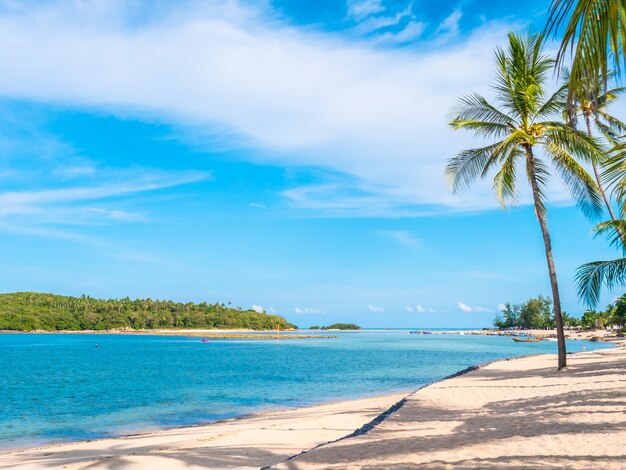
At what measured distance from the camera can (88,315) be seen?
588ft

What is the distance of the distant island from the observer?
557 feet

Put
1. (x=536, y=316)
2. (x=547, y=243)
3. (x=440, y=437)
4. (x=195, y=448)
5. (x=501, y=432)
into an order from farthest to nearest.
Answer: (x=536, y=316) → (x=547, y=243) → (x=195, y=448) → (x=440, y=437) → (x=501, y=432)

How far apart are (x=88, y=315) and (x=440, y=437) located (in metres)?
192

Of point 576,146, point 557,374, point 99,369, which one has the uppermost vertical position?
point 576,146

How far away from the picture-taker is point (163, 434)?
17.5 meters

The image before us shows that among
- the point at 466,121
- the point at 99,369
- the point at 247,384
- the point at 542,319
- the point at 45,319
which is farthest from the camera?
the point at 45,319

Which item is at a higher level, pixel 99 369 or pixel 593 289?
pixel 593 289

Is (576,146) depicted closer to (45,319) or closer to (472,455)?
(472,455)

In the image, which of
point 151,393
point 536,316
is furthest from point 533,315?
point 151,393

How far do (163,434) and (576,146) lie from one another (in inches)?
727

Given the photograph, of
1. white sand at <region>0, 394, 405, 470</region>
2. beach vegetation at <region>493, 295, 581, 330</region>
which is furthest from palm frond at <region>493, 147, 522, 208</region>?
beach vegetation at <region>493, 295, 581, 330</region>

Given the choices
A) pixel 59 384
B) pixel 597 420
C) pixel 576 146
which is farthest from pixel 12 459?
pixel 59 384

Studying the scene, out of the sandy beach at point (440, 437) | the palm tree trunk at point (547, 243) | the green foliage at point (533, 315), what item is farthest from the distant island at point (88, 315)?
the palm tree trunk at point (547, 243)

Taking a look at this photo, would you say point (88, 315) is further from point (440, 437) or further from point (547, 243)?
point (440, 437)
